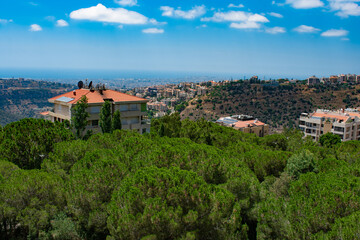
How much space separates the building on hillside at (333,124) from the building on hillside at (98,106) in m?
36.1

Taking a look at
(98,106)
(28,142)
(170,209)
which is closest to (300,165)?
(170,209)

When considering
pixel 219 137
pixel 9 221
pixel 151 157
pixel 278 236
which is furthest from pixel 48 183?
pixel 219 137

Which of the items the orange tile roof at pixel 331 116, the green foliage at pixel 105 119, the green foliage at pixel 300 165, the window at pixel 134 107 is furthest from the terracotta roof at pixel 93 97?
the orange tile roof at pixel 331 116

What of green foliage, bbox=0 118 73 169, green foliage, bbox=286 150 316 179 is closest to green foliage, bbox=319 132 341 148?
green foliage, bbox=286 150 316 179

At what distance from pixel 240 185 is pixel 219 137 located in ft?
49.2

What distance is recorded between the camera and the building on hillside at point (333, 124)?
58312 mm

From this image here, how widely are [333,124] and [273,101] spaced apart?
6314 centimetres

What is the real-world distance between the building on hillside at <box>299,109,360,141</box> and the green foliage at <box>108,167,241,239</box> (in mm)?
50715

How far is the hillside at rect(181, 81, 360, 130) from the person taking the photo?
108481 millimetres

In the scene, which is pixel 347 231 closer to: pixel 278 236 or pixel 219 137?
pixel 278 236

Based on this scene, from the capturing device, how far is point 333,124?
59094 mm

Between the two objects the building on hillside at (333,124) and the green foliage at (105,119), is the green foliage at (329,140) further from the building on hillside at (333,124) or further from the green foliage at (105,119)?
the green foliage at (105,119)

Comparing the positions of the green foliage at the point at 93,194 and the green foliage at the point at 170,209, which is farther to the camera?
the green foliage at the point at 93,194

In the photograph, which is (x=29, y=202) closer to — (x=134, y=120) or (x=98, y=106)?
(x=98, y=106)
